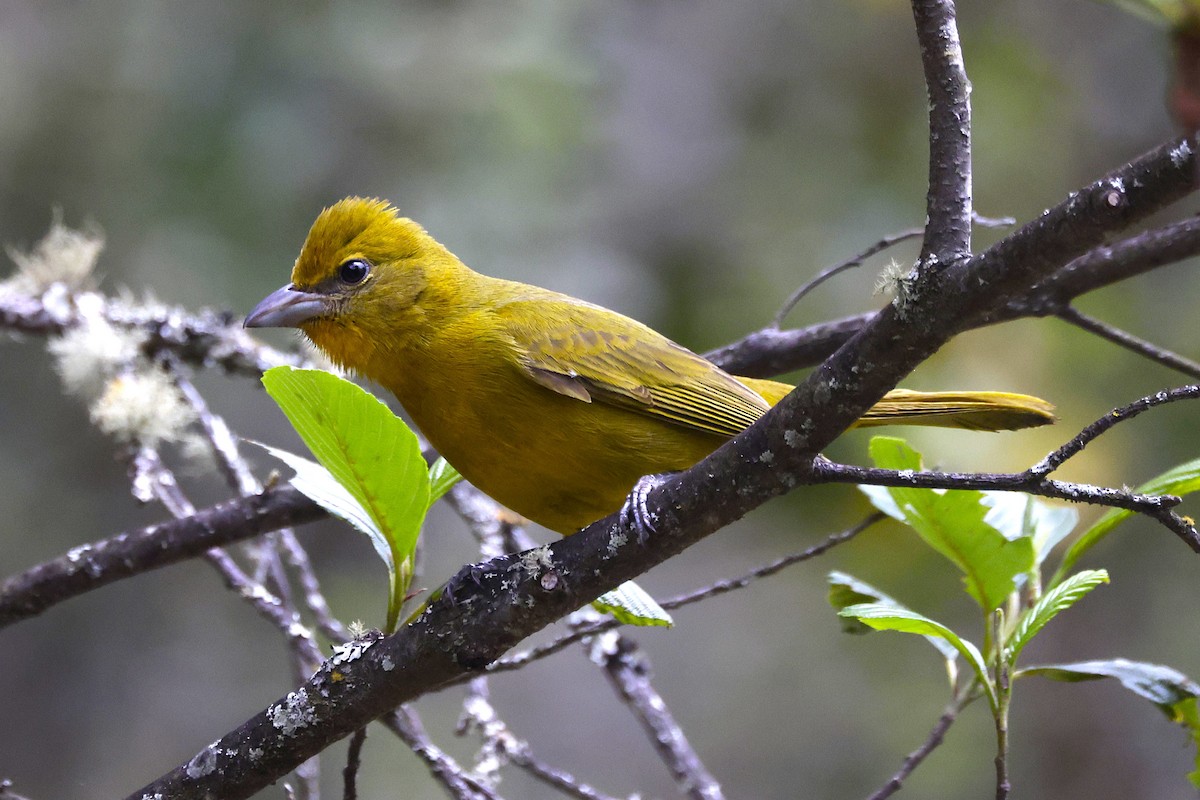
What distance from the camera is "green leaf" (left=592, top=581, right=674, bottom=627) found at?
2.27 metres

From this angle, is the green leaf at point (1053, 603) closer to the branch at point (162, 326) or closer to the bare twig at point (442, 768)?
the bare twig at point (442, 768)

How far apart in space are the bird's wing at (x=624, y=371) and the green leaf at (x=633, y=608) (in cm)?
60

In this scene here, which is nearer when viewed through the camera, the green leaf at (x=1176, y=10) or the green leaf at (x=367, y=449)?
the green leaf at (x=1176, y=10)

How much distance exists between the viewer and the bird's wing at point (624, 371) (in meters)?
2.88

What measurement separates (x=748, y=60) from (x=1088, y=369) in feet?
9.62

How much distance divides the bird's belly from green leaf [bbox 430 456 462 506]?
1.0 inches

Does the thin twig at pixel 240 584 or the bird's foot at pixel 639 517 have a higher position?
the thin twig at pixel 240 584

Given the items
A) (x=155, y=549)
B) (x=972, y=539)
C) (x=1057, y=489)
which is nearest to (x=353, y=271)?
(x=155, y=549)

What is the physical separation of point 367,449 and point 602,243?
12.8 feet

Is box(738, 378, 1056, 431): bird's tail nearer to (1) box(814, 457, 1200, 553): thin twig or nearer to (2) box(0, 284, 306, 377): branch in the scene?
(1) box(814, 457, 1200, 553): thin twig

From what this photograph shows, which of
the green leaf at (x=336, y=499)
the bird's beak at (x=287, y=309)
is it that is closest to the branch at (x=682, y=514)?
the green leaf at (x=336, y=499)

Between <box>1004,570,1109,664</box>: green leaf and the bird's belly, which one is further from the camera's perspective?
the bird's belly

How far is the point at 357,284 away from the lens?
124 inches

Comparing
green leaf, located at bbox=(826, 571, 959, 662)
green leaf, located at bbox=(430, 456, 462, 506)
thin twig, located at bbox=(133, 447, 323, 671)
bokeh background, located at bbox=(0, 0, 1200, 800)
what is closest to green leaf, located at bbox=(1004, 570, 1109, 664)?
green leaf, located at bbox=(826, 571, 959, 662)
